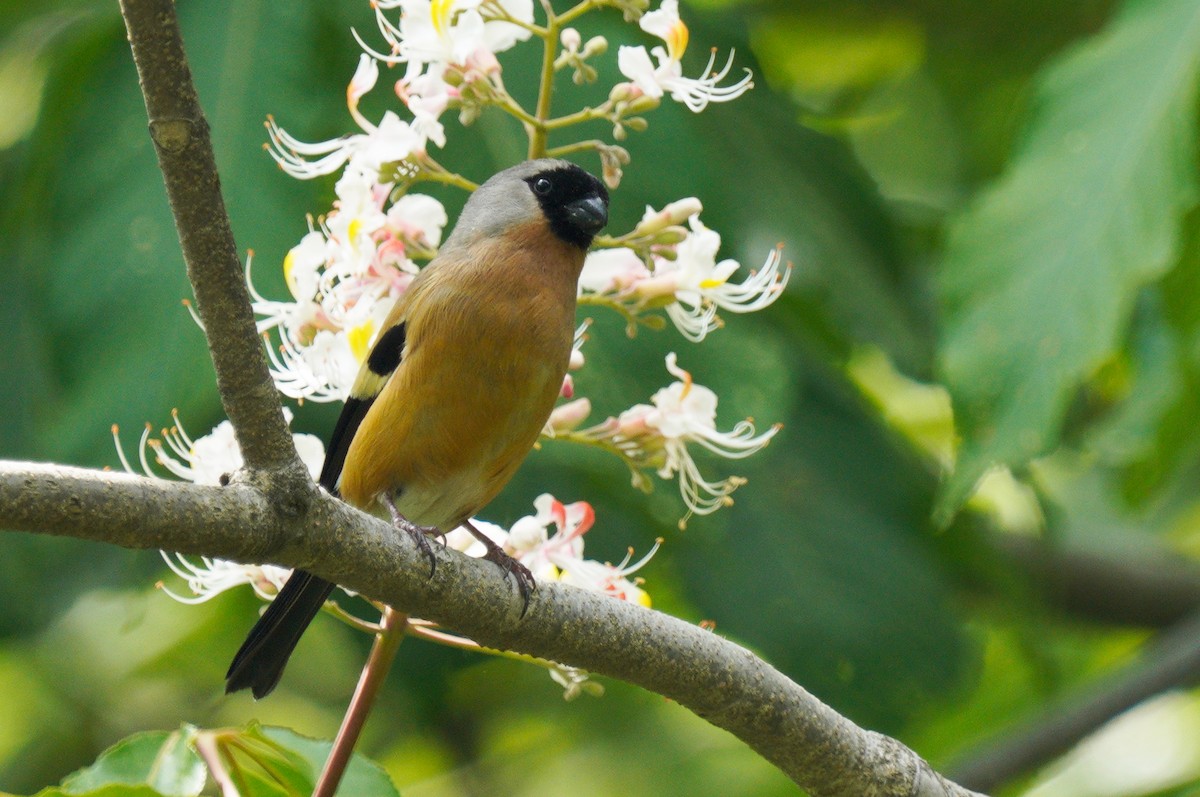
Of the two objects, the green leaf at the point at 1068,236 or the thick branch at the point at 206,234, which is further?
the green leaf at the point at 1068,236

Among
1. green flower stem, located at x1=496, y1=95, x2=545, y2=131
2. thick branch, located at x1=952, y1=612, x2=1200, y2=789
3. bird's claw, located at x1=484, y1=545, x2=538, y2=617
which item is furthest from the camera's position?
thick branch, located at x1=952, y1=612, x2=1200, y2=789

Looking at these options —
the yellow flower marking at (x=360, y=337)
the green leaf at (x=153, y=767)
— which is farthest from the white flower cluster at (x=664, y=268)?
the green leaf at (x=153, y=767)

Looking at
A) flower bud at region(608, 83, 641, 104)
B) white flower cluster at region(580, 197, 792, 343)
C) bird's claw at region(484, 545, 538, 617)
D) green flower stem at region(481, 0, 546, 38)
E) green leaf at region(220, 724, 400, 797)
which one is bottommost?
green leaf at region(220, 724, 400, 797)

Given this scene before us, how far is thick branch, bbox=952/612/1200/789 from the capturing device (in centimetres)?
559

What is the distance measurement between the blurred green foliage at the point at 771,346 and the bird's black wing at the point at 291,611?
616mm

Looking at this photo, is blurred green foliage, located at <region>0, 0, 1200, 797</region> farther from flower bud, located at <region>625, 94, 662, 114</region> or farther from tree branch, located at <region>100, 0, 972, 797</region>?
flower bud, located at <region>625, 94, 662, 114</region>

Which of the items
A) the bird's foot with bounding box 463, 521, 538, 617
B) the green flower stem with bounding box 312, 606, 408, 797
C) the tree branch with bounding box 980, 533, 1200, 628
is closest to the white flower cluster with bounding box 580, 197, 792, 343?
the bird's foot with bounding box 463, 521, 538, 617

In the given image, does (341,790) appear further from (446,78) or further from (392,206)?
(446,78)

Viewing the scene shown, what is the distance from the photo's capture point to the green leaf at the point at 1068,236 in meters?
3.51

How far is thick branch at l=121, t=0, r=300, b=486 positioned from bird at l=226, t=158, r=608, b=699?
1059mm

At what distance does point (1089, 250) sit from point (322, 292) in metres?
1.81

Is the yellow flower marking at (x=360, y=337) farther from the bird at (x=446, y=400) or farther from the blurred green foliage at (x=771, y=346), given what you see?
the blurred green foliage at (x=771, y=346)

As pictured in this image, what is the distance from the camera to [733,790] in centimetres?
638

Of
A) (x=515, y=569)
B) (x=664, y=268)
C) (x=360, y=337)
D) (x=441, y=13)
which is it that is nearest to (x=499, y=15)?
(x=441, y=13)
